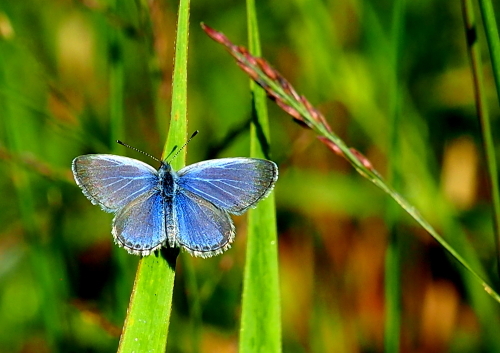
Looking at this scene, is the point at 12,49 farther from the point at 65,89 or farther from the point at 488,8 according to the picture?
the point at 488,8

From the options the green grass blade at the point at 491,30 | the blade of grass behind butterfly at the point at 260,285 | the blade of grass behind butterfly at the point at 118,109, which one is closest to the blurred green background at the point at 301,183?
the blade of grass behind butterfly at the point at 118,109

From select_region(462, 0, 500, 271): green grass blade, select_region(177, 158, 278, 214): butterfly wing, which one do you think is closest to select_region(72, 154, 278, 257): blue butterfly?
select_region(177, 158, 278, 214): butterfly wing

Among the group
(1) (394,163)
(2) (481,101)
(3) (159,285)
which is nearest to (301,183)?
(1) (394,163)

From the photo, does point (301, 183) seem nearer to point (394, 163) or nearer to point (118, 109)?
point (394, 163)

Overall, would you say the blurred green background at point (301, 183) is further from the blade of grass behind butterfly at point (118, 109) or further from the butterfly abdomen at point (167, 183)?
the butterfly abdomen at point (167, 183)

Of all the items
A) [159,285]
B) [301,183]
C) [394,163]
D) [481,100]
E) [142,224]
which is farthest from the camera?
[301,183]

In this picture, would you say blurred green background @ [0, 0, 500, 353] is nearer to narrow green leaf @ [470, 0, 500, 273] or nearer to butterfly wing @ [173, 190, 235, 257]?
butterfly wing @ [173, 190, 235, 257]
